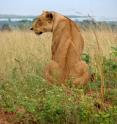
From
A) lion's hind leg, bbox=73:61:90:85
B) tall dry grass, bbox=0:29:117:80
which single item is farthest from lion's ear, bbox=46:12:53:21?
lion's hind leg, bbox=73:61:90:85

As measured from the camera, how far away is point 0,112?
532cm

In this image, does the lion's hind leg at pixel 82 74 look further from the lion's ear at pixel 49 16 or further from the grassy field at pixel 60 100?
the lion's ear at pixel 49 16

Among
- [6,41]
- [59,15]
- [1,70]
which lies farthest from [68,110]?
[6,41]

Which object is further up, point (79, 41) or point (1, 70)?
point (79, 41)

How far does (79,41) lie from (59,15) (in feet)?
2.01

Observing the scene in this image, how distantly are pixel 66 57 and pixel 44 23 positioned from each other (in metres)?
1.13

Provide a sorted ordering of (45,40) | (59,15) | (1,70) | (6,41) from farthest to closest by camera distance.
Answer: (6,41), (45,40), (1,70), (59,15)

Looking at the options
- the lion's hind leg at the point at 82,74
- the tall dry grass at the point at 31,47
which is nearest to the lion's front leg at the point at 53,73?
the lion's hind leg at the point at 82,74

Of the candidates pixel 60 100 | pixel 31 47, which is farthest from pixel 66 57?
pixel 31 47

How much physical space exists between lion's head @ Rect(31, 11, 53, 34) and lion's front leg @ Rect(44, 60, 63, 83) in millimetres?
958

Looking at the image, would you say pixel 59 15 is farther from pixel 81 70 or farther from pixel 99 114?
pixel 99 114

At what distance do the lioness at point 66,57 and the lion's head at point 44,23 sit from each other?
1.36 feet

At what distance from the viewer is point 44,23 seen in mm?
7512

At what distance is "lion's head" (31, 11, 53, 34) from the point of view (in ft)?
24.1
